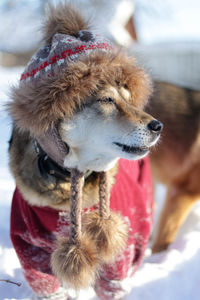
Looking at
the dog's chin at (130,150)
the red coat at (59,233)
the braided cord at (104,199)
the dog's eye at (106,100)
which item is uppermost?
the dog's eye at (106,100)

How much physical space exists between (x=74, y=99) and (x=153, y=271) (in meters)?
1.26

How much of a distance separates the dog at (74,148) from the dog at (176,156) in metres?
0.91

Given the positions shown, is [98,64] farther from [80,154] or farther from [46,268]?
[46,268]

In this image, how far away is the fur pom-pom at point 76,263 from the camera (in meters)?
1.07

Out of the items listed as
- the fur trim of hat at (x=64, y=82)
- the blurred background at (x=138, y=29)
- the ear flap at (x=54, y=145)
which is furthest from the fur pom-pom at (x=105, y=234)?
the blurred background at (x=138, y=29)

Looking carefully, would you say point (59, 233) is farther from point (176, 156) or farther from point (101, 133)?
point (176, 156)

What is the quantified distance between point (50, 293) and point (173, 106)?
1473 mm

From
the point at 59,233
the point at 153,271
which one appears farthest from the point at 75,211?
the point at 153,271

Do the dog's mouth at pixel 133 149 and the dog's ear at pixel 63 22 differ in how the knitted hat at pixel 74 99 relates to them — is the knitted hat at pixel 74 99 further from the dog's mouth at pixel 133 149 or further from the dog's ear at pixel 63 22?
the dog's mouth at pixel 133 149

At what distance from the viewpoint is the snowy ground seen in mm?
1513

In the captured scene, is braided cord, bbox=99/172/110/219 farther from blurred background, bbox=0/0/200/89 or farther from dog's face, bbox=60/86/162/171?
blurred background, bbox=0/0/200/89

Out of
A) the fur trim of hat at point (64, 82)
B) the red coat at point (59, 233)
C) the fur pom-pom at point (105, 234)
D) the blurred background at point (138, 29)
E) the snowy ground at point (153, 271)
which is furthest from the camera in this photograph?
the blurred background at point (138, 29)

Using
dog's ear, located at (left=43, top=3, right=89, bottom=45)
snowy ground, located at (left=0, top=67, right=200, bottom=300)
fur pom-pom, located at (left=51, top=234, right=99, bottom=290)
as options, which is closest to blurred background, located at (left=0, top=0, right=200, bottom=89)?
snowy ground, located at (left=0, top=67, right=200, bottom=300)

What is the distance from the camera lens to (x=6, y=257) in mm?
1861
